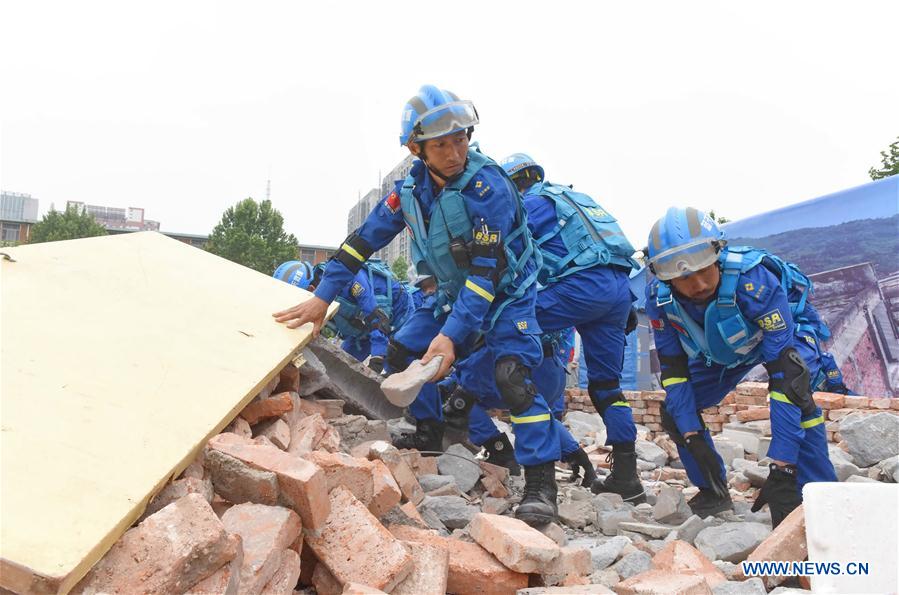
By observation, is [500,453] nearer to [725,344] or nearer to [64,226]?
[725,344]

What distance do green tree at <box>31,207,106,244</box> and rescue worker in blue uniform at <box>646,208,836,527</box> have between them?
3477cm

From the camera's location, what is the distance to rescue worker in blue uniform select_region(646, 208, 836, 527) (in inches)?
127

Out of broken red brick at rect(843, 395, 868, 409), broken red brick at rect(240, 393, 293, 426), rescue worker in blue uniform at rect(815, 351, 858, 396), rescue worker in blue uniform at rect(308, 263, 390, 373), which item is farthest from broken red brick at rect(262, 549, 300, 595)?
broken red brick at rect(843, 395, 868, 409)

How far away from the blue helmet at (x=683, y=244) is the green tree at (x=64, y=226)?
114 feet

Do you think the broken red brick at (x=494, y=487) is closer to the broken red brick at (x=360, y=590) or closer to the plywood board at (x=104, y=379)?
the plywood board at (x=104, y=379)

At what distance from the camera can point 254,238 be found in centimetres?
3209

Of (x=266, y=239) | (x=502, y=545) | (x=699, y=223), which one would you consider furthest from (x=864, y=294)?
(x=266, y=239)

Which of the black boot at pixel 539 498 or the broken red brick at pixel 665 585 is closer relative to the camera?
the broken red brick at pixel 665 585

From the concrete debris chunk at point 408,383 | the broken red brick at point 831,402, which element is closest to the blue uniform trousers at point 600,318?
the concrete debris chunk at point 408,383

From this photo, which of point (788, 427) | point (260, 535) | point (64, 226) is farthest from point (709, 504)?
point (64, 226)

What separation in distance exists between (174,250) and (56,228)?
34.5 m

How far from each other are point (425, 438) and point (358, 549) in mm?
2230

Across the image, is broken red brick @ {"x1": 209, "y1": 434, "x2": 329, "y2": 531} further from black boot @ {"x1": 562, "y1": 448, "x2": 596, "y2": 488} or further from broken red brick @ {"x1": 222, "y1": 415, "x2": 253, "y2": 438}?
black boot @ {"x1": 562, "y1": 448, "x2": 596, "y2": 488}

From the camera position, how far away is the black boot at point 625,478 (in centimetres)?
392
